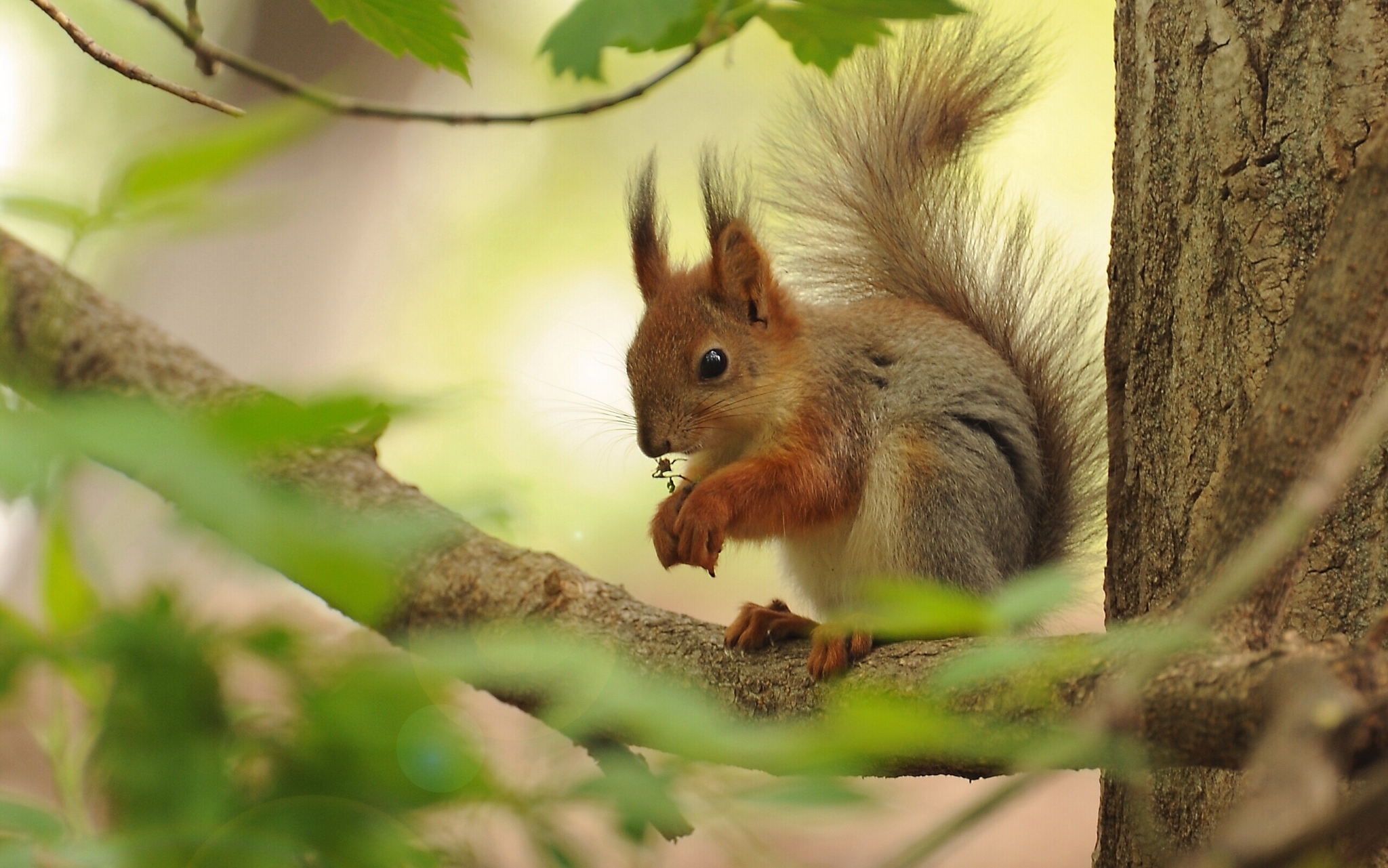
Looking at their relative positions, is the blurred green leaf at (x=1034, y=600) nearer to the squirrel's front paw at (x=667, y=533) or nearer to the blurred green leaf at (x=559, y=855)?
the blurred green leaf at (x=559, y=855)

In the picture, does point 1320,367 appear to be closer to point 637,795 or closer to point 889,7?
point 889,7

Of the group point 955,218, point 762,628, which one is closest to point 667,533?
point 762,628

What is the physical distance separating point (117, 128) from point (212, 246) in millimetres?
535

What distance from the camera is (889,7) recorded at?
57 cm

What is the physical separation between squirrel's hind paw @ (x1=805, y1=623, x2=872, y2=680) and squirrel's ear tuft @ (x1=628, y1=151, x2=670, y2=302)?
2.21 ft

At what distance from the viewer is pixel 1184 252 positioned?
108 cm

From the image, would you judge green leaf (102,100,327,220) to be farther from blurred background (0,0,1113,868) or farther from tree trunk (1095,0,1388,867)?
blurred background (0,0,1113,868)

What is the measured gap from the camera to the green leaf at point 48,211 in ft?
0.88

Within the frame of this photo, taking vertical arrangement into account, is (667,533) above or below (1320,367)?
above

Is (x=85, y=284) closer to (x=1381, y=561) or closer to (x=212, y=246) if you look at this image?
(x=1381, y=561)

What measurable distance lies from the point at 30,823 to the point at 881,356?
1307 mm

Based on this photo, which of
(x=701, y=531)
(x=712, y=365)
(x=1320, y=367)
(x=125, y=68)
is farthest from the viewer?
(x=712, y=365)

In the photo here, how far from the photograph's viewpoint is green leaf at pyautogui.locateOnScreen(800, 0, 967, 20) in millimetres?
556

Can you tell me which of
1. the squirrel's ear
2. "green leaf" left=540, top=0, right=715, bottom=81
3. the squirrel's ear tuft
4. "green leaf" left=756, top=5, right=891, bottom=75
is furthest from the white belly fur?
"green leaf" left=540, top=0, right=715, bottom=81
